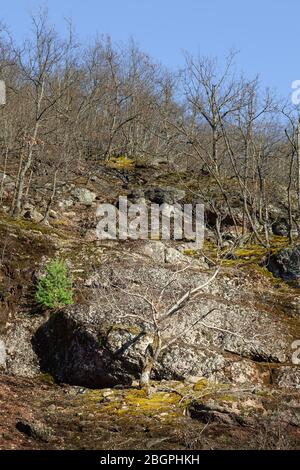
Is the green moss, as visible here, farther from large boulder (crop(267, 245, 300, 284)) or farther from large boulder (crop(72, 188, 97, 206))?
large boulder (crop(267, 245, 300, 284))

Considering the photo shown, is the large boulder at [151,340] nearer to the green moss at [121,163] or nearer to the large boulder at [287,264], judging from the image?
the large boulder at [287,264]

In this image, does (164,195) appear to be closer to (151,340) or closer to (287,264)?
(287,264)

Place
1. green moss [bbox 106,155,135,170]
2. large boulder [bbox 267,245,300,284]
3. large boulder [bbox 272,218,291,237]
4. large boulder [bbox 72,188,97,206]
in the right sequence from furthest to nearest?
green moss [bbox 106,155,135,170] < large boulder [bbox 272,218,291,237] < large boulder [bbox 72,188,97,206] < large boulder [bbox 267,245,300,284]

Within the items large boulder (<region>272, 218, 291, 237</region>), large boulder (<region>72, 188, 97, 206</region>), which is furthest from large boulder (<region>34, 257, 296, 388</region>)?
large boulder (<region>272, 218, 291, 237</region>)

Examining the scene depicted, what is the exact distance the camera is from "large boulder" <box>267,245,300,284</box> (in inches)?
551

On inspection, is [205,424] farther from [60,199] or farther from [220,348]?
[60,199]

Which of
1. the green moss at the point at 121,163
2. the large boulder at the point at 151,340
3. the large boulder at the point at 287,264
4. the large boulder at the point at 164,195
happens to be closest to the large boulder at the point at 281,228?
the large boulder at the point at 164,195

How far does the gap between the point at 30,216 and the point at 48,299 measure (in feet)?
20.5

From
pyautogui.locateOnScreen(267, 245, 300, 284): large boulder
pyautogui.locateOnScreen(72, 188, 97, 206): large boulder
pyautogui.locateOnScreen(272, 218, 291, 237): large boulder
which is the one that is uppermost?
pyautogui.locateOnScreen(72, 188, 97, 206): large boulder

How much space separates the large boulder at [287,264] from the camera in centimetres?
1398

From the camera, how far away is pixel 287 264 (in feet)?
46.8

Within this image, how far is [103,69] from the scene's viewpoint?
101ft

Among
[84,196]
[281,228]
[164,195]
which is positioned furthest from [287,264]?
[84,196]

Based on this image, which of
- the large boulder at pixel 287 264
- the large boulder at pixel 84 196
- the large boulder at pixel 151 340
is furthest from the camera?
the large boulder at pixel 84 196
